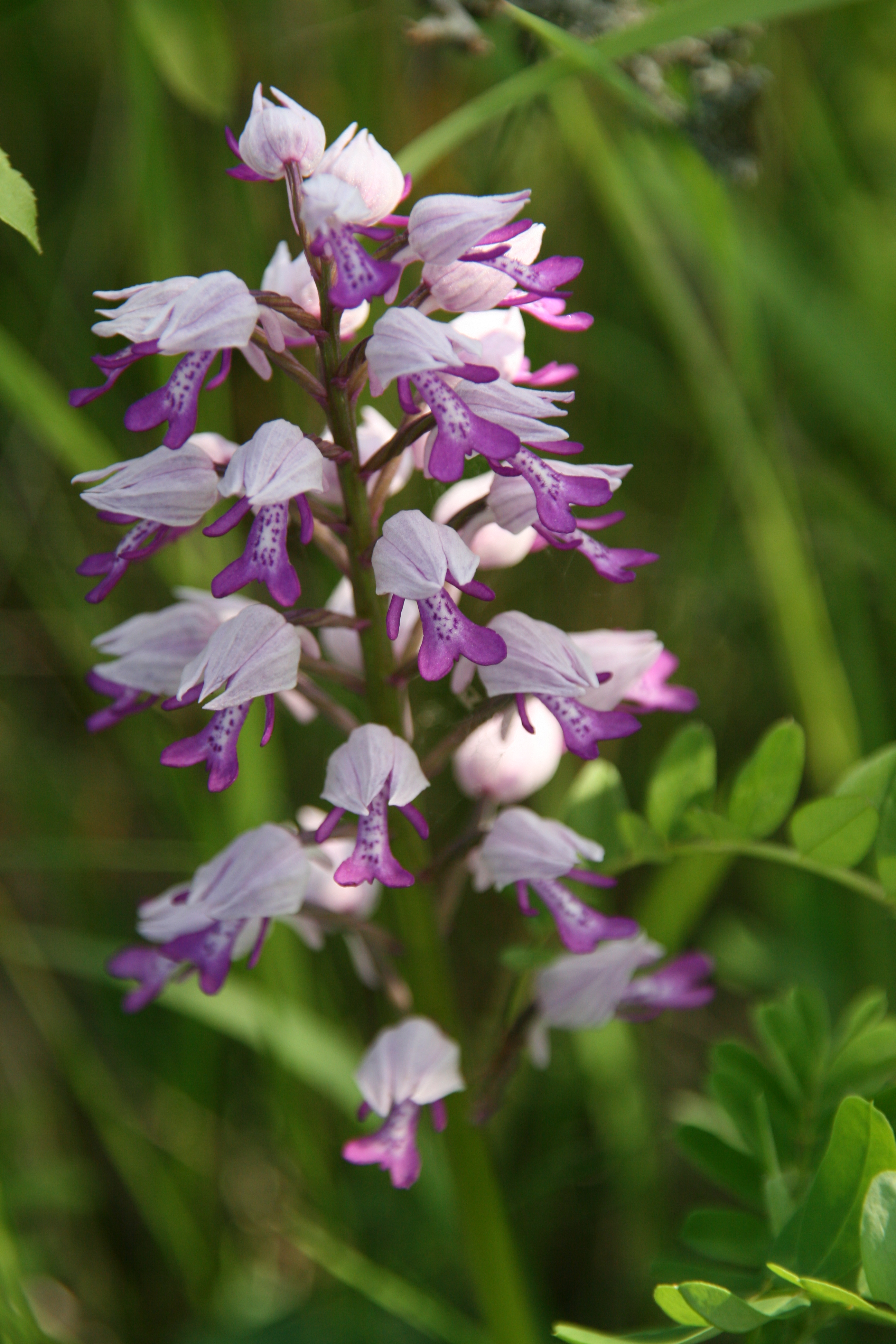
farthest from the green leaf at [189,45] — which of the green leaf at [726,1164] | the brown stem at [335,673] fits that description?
the green leaf at [726,1164]

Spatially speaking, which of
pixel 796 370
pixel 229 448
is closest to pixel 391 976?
pixel 229 448

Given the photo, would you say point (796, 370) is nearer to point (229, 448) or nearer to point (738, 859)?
point (738, 859)

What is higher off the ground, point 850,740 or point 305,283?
point 305,283

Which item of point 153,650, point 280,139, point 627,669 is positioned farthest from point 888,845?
point 280,139

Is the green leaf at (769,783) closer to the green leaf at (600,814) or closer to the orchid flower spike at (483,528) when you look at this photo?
the green leaf at (600,814)

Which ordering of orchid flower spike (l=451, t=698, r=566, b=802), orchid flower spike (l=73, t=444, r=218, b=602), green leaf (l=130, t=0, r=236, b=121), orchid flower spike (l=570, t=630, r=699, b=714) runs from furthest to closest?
green leaf (l=130, t=0, r=236, b=121), orchid flower spike (l=451, t=698, r=566, b=802), orchid flower spike (l=570, t=630, r=699, b=714), orchid flower spike (l=73, t=444, r=218, b=602)

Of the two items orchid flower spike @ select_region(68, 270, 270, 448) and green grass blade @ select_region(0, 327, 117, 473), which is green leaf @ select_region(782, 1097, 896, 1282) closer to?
orchid flower spike @ select_region(68, 270, 270, 448)

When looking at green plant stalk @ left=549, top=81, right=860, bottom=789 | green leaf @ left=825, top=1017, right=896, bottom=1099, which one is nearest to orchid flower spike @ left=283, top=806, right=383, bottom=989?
green leaf @ left=825, top=1017, right=896, bottom=1099

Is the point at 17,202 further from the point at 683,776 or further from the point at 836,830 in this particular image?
the point at 836,830
